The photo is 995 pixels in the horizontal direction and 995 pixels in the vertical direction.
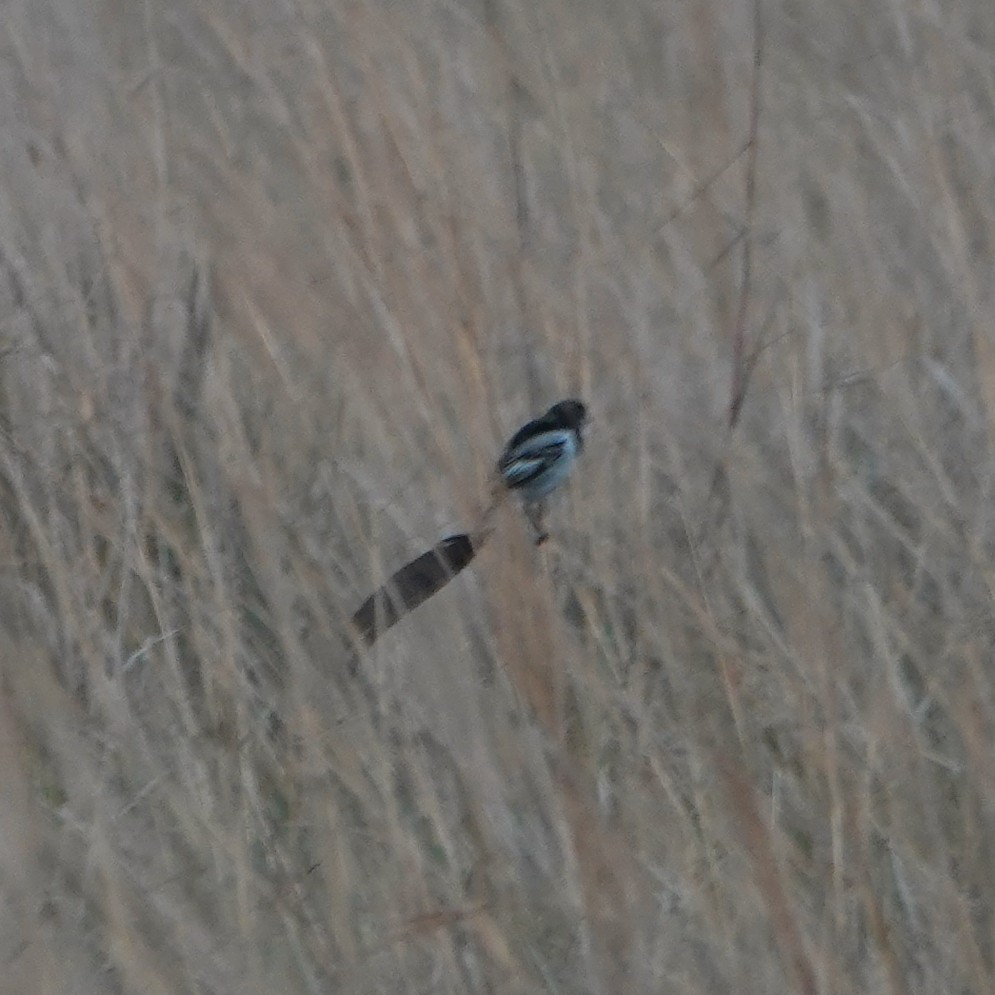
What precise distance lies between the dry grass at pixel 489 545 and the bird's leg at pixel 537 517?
3 centimetres

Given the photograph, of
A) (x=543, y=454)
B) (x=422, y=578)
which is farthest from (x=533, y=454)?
(x=422, y=578)

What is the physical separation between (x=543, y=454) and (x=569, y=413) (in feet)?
0.23

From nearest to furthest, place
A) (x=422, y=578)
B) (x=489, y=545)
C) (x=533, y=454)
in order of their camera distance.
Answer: (x=489, y=545)
(x=422, y=578)
(x=533, y=454)

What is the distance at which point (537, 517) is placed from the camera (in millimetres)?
2314

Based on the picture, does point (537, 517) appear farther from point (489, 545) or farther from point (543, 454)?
point (489, 545)

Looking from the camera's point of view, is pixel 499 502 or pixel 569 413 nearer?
pixel 499 502

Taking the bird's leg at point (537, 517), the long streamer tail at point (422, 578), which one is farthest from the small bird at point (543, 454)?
the long streamer tail at point (422, 578)

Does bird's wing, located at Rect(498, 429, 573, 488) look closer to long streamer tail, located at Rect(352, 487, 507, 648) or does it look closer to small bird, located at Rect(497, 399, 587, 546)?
small bird, located at Rect(497, 399, 587, 546)

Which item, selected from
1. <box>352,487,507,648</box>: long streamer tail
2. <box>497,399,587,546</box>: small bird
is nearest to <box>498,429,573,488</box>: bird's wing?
<box>497,399,587,546</box>: small bird

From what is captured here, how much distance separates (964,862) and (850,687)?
0.94 ft

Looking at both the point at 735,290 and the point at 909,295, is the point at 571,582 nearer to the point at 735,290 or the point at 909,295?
the point at 735,290

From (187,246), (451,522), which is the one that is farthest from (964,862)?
(187,246)

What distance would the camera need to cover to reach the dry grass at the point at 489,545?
167cm

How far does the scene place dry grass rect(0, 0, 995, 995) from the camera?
1.67m
